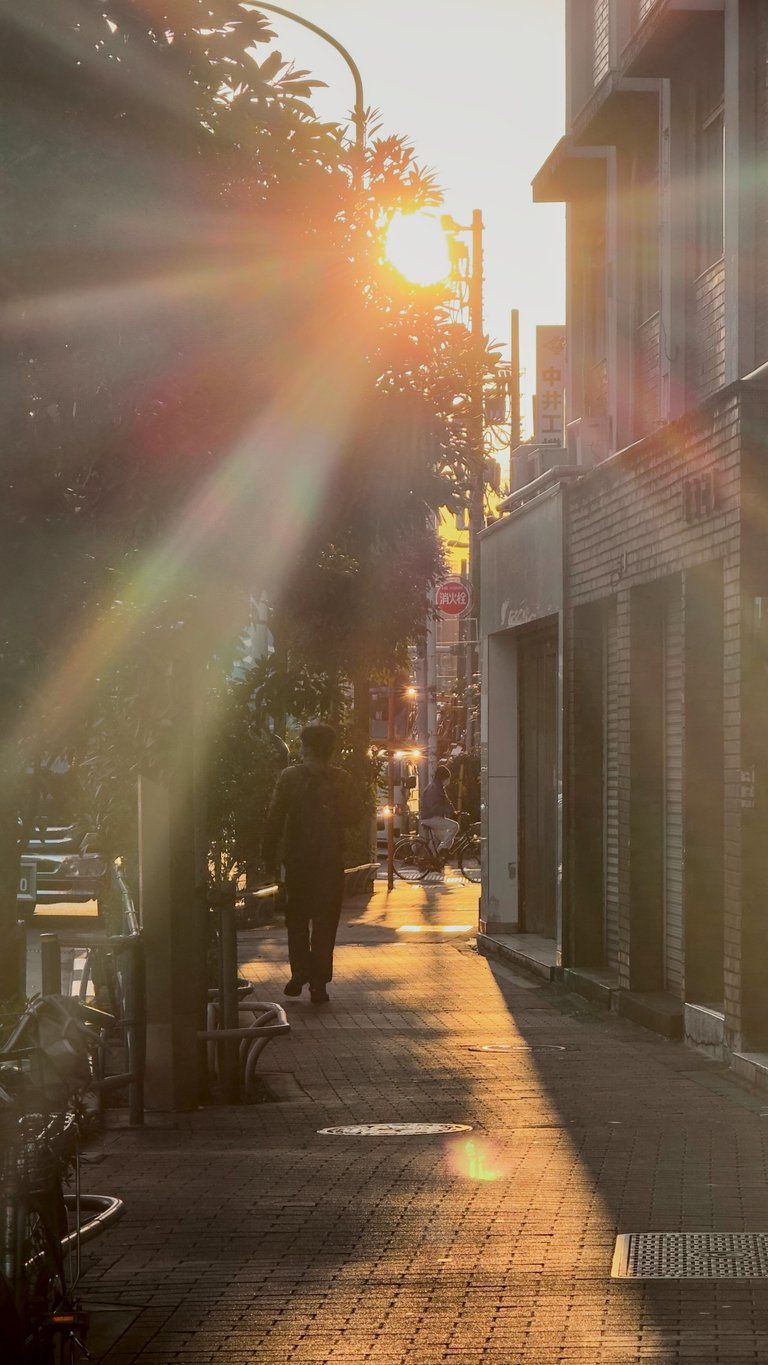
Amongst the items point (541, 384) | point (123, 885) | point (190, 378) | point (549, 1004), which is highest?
point (541, 384)

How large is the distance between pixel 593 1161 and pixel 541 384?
13.8m

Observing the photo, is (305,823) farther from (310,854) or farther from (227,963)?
(227,963)

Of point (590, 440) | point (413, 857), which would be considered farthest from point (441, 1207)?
point (413, 857)

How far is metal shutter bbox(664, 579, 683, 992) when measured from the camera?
571 inches

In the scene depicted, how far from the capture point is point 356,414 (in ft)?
32.6

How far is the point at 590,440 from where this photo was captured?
17734mm

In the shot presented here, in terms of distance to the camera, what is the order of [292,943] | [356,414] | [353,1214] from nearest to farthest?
[353,1214]
[356,414]
[292,943]

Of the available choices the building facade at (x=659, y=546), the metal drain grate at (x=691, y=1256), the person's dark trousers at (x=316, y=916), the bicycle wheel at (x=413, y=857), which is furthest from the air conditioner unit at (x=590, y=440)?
Result: the bicycle wheel at (x=413, y=857)

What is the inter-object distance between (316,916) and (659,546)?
364cm

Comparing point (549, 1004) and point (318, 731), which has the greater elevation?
point (318, 731)

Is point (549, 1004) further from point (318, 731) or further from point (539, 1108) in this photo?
point (539, 1108)

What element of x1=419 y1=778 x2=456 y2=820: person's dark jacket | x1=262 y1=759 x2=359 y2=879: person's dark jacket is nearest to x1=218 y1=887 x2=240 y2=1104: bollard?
x1=262 y1=759 x2=359 y2=879: person's dark jacket

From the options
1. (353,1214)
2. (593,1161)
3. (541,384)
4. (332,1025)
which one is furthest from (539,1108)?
(541,384)

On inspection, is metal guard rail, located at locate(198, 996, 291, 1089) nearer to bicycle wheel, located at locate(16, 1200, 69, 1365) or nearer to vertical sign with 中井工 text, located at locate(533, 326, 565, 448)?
bicycle wheel, located at locate(16, 1200, 69, 1365)
